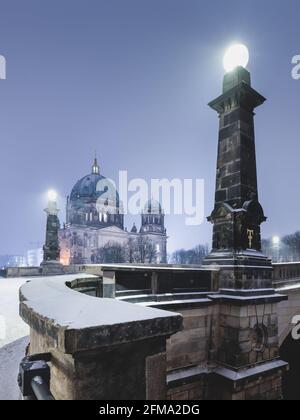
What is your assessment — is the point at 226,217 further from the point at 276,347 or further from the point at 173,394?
the point at 173,394

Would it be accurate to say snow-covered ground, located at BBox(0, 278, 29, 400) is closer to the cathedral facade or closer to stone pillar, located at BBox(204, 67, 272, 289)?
stone pillar, located at BBox(204, 67, 272, 289)

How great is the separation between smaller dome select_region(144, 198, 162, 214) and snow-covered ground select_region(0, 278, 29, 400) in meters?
79.7

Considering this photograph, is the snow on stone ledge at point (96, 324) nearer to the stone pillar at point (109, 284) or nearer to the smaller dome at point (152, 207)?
the stone pillar at point (109, 284)

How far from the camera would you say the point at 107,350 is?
4.60 feet

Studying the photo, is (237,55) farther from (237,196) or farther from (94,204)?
(94,204)

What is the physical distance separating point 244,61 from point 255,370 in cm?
855

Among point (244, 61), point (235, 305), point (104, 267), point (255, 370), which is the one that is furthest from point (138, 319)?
point (244, 61)

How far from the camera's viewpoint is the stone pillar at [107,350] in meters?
1.33

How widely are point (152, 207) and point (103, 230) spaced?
893 inches

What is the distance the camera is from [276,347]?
7328mm

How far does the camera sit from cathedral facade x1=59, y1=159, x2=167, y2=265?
6925 centimetres

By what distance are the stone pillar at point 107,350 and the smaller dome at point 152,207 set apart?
8592cm

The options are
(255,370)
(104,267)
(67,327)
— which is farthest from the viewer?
(255,370)

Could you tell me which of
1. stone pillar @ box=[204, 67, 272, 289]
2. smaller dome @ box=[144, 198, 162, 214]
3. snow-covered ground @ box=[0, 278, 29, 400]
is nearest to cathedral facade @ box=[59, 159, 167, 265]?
Answer: smaller dome @ box=[144, 198, 162, 214]
